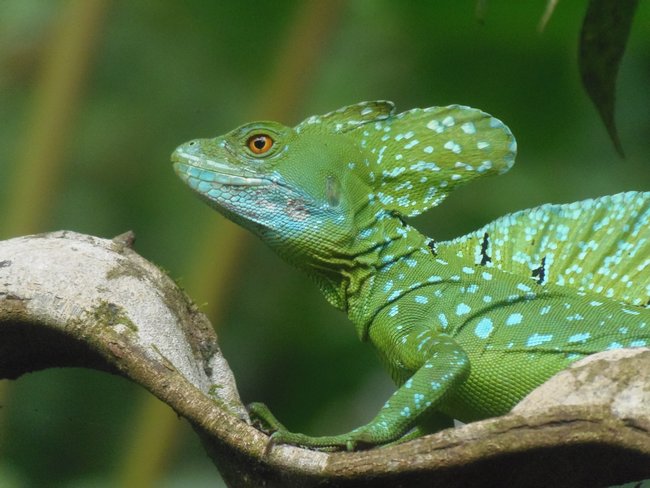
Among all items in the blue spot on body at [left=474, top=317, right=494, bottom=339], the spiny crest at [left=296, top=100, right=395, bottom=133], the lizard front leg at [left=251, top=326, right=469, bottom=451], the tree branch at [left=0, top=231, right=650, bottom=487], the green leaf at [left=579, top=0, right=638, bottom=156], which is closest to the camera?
the tree branch at [left=0, top=231, right=650, bottom=487]

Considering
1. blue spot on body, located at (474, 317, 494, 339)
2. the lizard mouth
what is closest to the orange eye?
the lizard mouth

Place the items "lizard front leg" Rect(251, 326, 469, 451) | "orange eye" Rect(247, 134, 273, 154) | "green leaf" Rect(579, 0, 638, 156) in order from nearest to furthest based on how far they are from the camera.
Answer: "lizard front leg" Rect(251, 326, 469, 451) < "green leaf" Rect(579, 0, 638, 156) < "orange eye" Rect(247, 134, 273, 154)

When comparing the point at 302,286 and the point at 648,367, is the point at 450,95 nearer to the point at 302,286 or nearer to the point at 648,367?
the point at 302,286

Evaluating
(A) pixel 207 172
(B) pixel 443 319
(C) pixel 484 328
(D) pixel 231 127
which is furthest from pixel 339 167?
(D) pixel 231 127

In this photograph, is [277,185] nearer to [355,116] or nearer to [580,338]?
[355,116]

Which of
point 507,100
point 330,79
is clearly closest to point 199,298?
point 330,79

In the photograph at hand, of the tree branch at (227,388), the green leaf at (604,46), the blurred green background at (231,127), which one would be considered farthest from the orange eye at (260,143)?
the blurred green background at (231,127)

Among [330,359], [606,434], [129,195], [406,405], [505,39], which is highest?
[505,39]

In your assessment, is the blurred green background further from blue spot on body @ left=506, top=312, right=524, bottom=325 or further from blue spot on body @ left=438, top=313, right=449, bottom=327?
blue spot on body @ left=506, top=312, right=524, bottom=325
